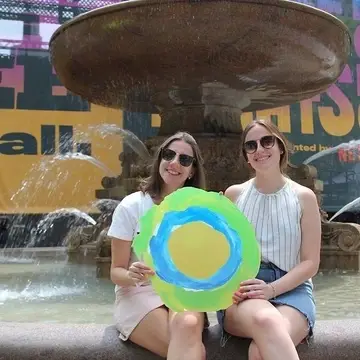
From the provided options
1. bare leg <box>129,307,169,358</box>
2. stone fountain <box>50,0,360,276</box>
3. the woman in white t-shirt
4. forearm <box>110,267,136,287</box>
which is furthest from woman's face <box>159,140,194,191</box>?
stone fountain <box>50,0,360,276</box>

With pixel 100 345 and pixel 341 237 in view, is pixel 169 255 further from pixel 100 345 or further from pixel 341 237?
pixel 341 237

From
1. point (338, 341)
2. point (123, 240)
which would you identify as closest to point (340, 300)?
point (338, 341)

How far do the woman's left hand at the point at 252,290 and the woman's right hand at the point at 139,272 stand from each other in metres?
0.27

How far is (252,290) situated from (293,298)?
0.21 meters

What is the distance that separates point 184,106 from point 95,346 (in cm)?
396

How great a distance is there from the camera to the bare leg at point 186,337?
1799 millimetres

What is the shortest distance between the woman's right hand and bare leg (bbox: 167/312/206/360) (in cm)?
16

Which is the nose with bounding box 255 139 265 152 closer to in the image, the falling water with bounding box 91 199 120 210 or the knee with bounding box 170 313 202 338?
the knee with bounding box 170 313 202 338

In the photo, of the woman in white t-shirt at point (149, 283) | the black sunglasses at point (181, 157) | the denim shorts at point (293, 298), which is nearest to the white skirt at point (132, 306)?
the woman in white t-shirt at point (149, 283)

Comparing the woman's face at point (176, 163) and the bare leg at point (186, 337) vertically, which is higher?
the woman's face at point (176, 163)

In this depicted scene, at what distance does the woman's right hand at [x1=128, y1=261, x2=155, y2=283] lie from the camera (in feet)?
5.97

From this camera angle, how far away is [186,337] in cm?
183

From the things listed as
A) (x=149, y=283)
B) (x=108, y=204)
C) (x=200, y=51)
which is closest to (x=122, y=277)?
(x=149, y=283)

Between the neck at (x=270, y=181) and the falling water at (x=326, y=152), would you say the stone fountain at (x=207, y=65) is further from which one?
the falling water at (x=326, y=152)
